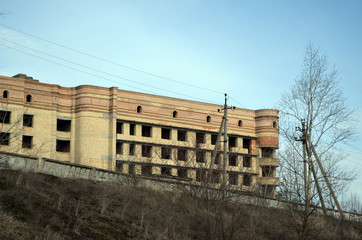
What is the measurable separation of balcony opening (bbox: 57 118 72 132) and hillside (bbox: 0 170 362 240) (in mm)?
25083

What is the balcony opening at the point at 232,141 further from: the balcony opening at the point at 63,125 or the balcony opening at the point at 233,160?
the balcony opening at the point at 63,125

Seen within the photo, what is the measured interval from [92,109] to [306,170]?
97.4 feet

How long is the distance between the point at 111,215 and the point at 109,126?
2928 cm

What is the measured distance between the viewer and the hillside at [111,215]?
1627cm

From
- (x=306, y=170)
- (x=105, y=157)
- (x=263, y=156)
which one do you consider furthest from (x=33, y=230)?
(x=263, y=156)

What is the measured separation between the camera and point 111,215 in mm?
19906

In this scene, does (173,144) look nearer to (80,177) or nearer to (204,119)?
(204,119)

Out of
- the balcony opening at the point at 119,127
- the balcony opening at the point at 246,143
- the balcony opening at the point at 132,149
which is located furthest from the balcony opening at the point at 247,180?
the balcony opening at the point at 119,127

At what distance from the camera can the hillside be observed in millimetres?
16266

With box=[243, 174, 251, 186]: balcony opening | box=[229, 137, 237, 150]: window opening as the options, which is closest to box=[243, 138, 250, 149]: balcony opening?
box=[229, 137, 237, 150]: window opening

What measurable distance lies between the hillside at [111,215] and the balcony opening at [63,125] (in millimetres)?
25083

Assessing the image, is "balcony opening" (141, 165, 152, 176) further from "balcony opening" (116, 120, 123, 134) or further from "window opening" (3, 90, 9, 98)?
"window opening" (3, 90, 9, 98)

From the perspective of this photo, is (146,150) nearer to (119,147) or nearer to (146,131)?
(146,131)

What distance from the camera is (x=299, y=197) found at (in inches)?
867
